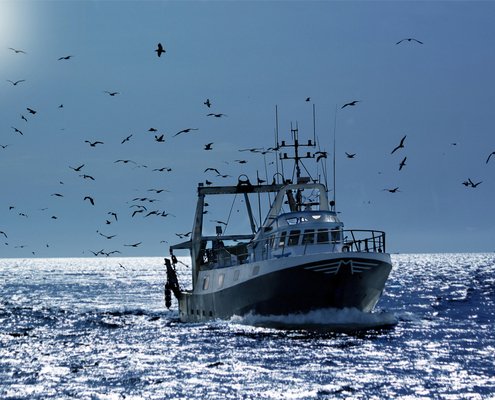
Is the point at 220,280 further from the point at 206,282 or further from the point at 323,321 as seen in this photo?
the point at 323,321

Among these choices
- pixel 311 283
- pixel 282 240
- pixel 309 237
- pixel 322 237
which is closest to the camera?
pixel 311 283

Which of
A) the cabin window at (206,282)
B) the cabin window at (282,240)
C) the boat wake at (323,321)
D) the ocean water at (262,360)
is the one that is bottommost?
the ocean water at (262,360)

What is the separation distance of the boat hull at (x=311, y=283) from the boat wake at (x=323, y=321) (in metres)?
0.25

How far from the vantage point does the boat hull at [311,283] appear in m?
26.0

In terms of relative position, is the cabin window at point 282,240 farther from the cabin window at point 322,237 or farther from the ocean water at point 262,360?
the ocean water at point 262,360

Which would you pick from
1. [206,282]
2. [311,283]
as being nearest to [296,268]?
[311,283]

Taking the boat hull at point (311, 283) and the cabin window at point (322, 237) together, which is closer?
the boat hull at point (311, 283)

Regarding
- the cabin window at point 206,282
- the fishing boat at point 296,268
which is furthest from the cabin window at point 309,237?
the cabin window at point 206,282

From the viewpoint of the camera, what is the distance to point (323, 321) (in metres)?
26.6

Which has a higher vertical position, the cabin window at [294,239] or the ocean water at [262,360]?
the cabin window at [294,239]

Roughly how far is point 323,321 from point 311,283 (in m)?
2.04

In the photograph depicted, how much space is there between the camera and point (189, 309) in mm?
40281

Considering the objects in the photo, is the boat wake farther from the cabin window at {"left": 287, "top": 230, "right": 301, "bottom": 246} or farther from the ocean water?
the cabin window at {"left": 287, "top": 230, "right": 301, "bottom": 246}

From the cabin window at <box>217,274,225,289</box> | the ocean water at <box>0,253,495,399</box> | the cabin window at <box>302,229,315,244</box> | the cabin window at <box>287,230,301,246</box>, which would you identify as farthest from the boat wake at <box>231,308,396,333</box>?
the cabin window at <box>217,274,225,289</box>
